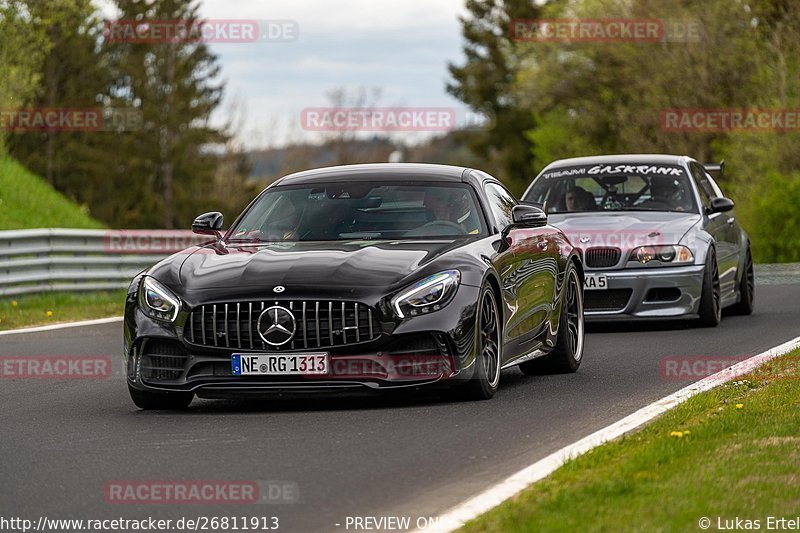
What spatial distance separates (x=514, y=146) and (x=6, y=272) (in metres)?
73.9

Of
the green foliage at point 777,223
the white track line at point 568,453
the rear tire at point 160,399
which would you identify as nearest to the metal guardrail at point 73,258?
the rear tire at point 160,399

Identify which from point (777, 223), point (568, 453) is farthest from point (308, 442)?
point (777, 223)

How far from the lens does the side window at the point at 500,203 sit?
35.0 ft

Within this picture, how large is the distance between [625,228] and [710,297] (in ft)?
3.38

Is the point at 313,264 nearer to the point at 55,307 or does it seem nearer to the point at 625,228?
the point at 625,228

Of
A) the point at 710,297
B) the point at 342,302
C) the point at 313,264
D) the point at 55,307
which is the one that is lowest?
the point at 55,307

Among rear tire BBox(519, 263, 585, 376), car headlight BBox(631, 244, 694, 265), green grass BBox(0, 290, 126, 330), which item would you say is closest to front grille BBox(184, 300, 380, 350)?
rear tire BBox(519, 263, 585, 376)

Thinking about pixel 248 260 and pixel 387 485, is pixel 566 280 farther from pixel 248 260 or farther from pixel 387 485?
pixel 387 485

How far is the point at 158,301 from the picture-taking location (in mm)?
9156

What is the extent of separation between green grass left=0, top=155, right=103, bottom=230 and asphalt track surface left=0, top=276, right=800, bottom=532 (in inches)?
684

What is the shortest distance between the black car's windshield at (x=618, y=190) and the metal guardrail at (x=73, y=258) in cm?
441

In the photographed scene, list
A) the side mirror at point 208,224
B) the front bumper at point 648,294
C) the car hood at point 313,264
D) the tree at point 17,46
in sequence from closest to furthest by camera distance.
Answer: the car hood at point 313,264 → the side mirror at point 208,224 → the front bumper at point 648,294 → the tree at point 17,46

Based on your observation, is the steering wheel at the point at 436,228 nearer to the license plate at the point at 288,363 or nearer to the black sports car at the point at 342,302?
the black sports car at the point at 342,302

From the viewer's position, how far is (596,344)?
44.9 feet
